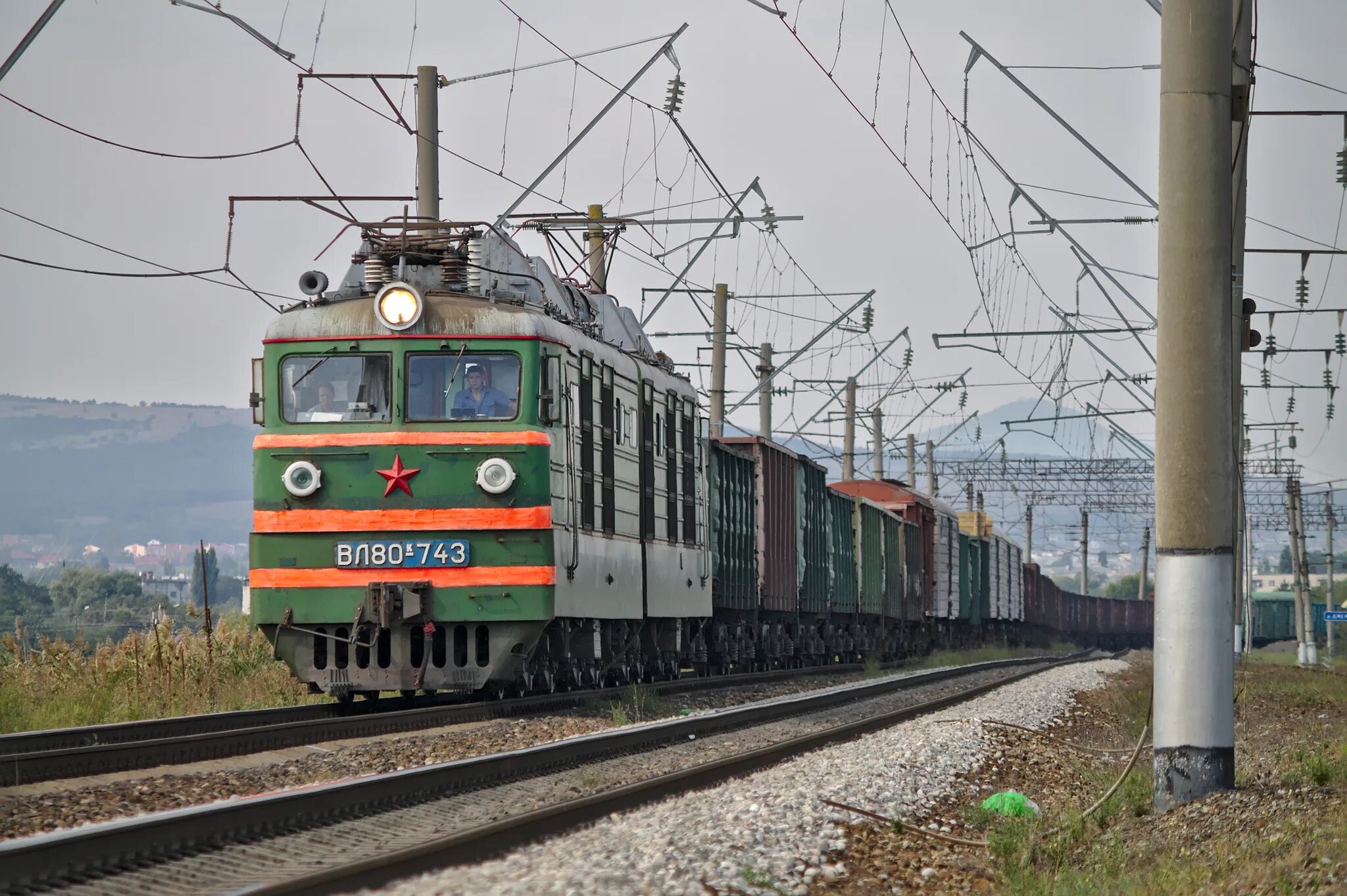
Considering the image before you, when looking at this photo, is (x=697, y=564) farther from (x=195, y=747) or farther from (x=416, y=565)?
(x=195, y=747)

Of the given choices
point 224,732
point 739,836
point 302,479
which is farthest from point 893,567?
point 739,836

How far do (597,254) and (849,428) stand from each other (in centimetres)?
1921

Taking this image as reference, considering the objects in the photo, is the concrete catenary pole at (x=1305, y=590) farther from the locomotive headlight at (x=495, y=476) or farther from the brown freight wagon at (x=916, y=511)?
the locomotive headlight at (x=495, y=476)

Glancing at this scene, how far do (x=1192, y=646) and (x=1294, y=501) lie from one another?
48.4 m

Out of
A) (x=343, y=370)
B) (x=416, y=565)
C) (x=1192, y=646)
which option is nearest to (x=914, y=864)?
(x=1192, y=646)

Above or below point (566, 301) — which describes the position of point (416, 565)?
below

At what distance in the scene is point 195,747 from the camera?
404 inches

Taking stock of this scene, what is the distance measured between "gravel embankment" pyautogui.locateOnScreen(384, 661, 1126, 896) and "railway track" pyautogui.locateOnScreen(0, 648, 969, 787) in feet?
10.7

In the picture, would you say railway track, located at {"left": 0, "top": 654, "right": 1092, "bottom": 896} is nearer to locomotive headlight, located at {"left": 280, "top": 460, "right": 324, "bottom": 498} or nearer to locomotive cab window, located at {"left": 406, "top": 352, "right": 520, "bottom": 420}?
locomotive cab window, located at {"left": 406, "top": 352, "right": 520, "bottom": 420}

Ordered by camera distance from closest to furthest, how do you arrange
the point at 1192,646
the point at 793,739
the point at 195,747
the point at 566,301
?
the point at 1192,646, the point at 195,747, the point at 793,739, the point at 566,301

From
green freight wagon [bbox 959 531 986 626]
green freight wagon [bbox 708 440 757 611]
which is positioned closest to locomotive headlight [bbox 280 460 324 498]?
green freight wagon [bbox 708 440 757 611]

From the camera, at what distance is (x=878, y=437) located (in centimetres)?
4734

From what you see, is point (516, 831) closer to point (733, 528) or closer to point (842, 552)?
point (733, 528)

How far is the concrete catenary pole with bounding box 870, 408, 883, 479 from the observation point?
47.0 metres
